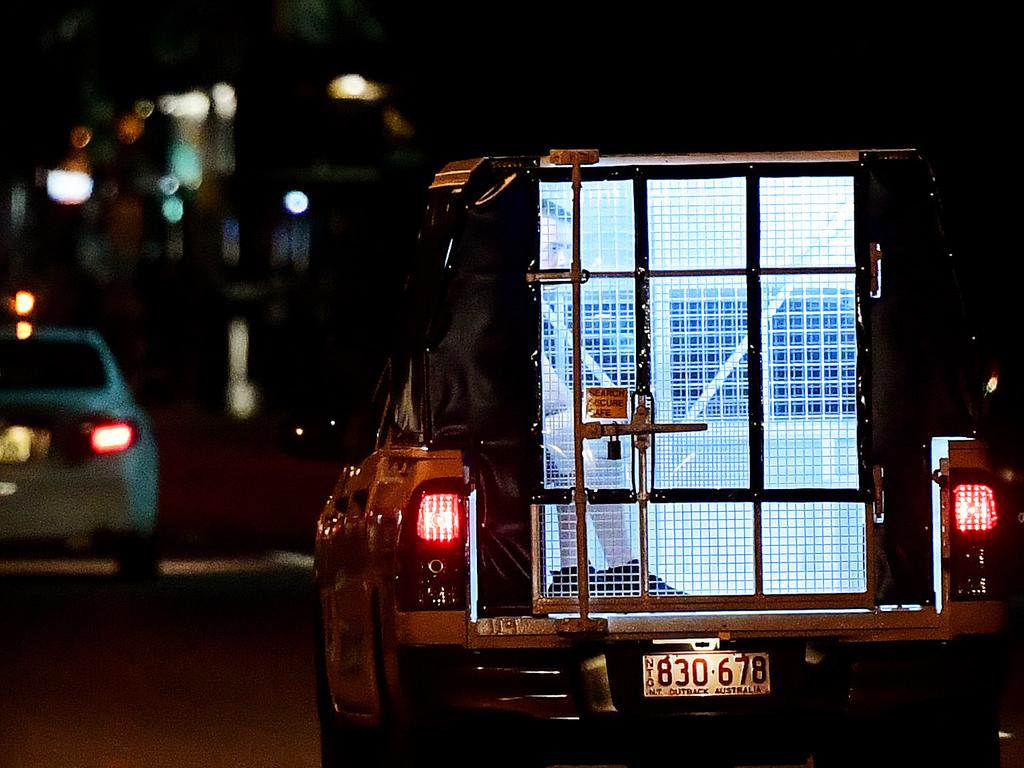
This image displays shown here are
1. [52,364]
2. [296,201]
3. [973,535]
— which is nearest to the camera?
[973,535]

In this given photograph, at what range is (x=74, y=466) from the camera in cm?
1698

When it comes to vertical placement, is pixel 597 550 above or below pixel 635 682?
above

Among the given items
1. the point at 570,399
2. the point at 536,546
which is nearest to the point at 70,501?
the point at 570,399

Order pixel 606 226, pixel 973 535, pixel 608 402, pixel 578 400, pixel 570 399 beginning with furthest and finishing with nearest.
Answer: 1. pixel 570 399
2. pixel 606 226
3. pixel 973 535
4. pixel 608 402
5. pixel 578 400

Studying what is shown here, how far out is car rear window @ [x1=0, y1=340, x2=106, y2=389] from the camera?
56.8 feet

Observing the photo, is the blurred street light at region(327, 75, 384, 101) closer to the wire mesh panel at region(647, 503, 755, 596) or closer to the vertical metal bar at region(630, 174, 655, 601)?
the vertical metal bar at region(630, 174, 655, 601)

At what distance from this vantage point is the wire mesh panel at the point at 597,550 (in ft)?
27.5

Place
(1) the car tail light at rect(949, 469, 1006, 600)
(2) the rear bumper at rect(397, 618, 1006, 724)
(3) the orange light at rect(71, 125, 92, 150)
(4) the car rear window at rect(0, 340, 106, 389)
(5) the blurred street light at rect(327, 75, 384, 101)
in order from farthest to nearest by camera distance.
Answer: (3) the orange light at rect(71, 125, 92, 150), (5) the blurred street light at rect(327, 75, 384, 101), (4) the car rear window at rect(0, 340, 106, 389), (1) the car tail light at rect(949, 469, 1006, 600), (2) the rear bumper at rect(397, 618, 1006, 724)

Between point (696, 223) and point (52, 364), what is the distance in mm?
9736

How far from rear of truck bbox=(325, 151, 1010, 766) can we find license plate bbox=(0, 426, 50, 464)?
28.4ft

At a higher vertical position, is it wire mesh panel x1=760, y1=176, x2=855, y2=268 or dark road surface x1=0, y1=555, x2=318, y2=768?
wire mesh panel x1=760, y1=176, x2=855, y2=268

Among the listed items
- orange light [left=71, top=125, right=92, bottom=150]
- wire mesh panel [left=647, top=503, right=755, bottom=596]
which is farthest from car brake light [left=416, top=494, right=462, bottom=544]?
orange light [left=71, top=125, right=92, bottom=150]

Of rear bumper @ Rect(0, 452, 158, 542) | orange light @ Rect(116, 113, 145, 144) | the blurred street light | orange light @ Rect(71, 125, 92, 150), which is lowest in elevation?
rear bumper @ Rect(0, 452, 158, 542)

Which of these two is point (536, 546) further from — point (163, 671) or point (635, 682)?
point (163, 671)
